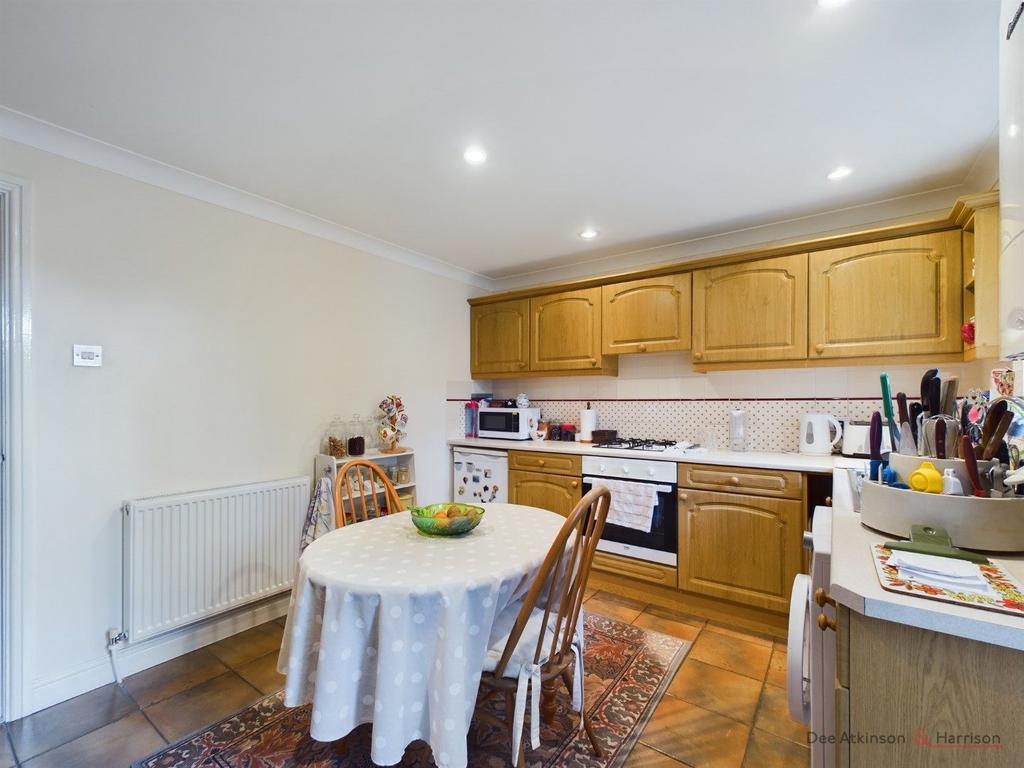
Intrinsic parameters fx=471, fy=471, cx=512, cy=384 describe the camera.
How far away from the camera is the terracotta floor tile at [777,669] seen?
2.05m

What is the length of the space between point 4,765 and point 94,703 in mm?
325

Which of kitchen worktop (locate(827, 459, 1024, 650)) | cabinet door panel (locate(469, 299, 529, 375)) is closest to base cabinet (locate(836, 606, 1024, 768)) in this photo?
kitchen worktop (locate(827, 459, 1024, 650))

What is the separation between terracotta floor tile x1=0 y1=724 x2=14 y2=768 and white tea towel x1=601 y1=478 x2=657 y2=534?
264 centimetres

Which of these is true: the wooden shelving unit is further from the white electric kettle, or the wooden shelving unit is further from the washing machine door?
the white electric kettle

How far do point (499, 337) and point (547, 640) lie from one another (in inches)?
107

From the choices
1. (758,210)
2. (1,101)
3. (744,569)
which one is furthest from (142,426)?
(758,210)

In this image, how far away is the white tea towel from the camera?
284cm

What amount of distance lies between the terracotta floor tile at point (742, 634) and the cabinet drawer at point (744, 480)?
731mm

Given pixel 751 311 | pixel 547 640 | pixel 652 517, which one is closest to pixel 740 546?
pixel 652 517

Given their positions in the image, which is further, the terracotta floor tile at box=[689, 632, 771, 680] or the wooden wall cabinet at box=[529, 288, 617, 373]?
the wooden wall cabinet at box=[529, 288, 617, 373]

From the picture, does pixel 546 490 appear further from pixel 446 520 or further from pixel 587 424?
pixel 446 520

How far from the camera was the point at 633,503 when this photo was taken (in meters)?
2.90

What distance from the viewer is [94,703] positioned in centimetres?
190

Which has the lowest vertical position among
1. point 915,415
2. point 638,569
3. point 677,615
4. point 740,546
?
point 677,615
